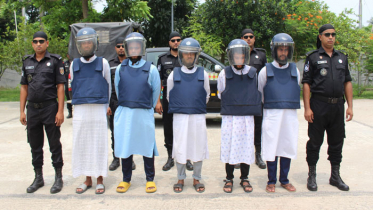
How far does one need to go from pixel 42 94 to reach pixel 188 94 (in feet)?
5.91

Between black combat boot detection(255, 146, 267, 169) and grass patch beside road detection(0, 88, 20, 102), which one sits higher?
grass patch beside road detection(0, 88, 20, 102)

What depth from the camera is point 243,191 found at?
165 inches

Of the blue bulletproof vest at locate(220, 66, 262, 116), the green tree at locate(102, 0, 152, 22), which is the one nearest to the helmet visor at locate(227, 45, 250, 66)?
the blue bulletproof vest at locate(220, 66, 262, 116)

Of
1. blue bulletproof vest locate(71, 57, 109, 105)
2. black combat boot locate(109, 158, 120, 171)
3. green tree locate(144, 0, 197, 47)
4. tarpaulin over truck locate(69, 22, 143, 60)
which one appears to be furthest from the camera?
green tree locate(144, 0, 197, 47)

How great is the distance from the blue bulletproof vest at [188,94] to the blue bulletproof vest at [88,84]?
2.90ft

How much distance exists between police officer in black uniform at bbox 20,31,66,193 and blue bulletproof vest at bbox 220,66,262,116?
2.08 m

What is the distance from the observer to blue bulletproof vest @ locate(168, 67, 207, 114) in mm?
4109

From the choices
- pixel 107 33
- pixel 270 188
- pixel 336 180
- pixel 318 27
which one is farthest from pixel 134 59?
pixel 318 27

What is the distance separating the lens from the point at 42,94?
13.3ft

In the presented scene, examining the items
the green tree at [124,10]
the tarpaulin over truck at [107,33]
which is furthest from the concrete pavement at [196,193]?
the green tree at [124,10]

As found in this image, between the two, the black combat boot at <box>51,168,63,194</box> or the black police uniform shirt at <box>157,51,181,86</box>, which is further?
the black police uniform shirt at <box>157,51,181,86</box>

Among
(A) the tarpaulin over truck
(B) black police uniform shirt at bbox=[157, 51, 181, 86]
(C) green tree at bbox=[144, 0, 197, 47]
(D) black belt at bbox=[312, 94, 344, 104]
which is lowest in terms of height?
(D) black belt at bbox=[312, 94, 344, 104]

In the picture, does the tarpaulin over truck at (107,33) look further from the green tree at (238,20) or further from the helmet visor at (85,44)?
the helmet visor at (85,44)

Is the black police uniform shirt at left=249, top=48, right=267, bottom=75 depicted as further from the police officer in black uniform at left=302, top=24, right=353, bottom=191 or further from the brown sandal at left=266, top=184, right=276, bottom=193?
the brown sandal at left=266, top=184, right=276, bottom=193
